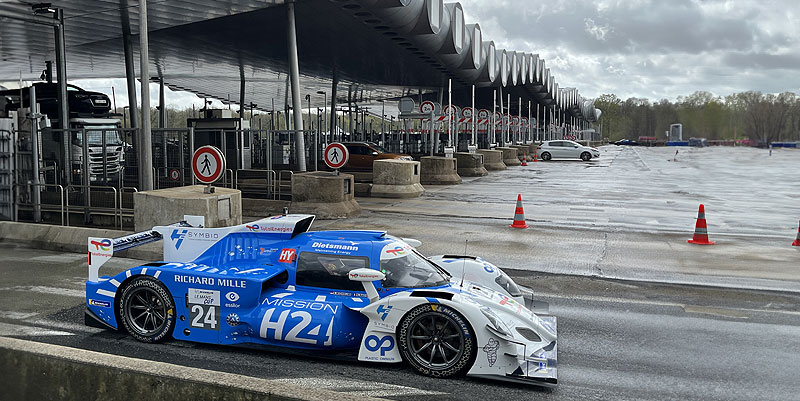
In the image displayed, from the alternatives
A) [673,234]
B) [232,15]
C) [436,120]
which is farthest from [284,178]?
[673,234]

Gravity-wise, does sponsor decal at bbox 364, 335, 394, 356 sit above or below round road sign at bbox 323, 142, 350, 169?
below

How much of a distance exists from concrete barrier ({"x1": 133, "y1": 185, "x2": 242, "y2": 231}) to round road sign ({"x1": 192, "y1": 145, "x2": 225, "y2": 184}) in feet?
1.25

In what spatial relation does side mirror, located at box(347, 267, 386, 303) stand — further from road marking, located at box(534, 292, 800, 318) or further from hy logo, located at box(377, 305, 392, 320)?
road marking, located at box(534, 292, 800, 318)

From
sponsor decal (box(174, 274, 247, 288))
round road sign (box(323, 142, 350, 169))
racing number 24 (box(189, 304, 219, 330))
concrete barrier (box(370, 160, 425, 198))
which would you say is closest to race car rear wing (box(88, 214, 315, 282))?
sponsor decal (box(174, 274, 247, 288))

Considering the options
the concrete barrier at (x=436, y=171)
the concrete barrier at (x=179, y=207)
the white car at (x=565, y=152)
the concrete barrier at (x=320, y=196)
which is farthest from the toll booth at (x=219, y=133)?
the white car at (x=565, y=152)

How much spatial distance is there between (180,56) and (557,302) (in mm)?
31850

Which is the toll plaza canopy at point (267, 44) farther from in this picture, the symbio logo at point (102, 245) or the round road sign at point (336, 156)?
the symbio logo at point (102, 245)

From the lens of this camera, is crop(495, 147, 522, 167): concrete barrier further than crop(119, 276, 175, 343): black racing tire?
Yes

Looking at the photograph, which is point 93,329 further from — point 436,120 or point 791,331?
point 436,120

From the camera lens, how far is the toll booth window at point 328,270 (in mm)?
7023

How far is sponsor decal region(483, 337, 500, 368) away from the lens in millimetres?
6289

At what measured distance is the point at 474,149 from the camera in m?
38.1

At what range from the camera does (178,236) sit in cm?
786

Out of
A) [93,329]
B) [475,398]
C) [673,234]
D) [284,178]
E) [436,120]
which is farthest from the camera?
[436,120]
